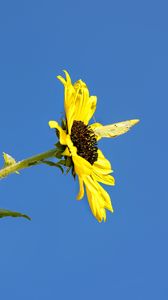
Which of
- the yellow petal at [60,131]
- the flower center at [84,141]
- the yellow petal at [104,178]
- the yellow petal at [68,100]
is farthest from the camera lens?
the yellow petal at [104,178]

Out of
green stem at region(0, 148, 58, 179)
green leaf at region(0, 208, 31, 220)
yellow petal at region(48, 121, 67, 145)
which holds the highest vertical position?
yellow petal at region(48, 121, 67, 145)

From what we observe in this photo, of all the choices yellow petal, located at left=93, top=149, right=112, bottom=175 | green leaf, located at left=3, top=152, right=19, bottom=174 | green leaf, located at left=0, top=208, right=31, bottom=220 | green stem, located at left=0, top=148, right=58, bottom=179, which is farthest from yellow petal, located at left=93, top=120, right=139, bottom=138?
green leaf, located at left=0, top=208, right=31, bottom=220

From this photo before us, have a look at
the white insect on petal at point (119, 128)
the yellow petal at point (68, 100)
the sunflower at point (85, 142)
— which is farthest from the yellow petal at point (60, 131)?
the white insect on petal at point (119, 128)

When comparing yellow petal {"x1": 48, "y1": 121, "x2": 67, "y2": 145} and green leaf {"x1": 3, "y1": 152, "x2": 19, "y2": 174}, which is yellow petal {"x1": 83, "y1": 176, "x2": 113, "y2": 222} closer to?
yellow petal {"x1": 48, "y1": 121, "x2": 67, "y2": 145}

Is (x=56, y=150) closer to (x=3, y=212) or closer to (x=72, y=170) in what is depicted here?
(x=72, y=170)

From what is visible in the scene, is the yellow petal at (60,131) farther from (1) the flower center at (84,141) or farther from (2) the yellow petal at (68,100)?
(1) the flower center at (84,141)

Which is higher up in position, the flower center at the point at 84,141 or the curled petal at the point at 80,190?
the flower center at the point at 84,141
